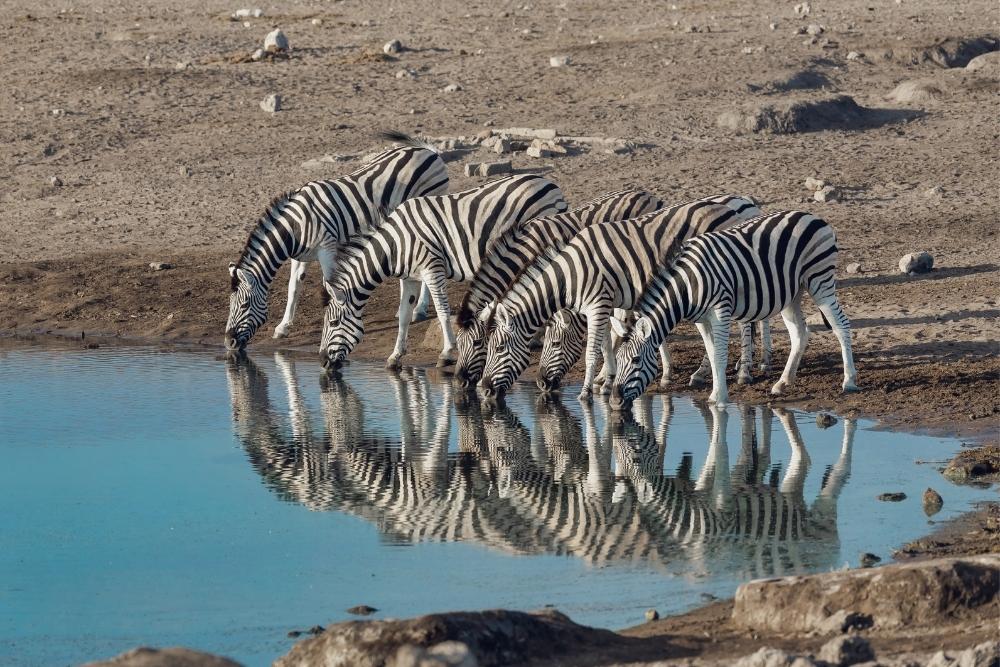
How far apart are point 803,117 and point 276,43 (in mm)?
9028

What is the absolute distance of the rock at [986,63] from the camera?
80.1 ft

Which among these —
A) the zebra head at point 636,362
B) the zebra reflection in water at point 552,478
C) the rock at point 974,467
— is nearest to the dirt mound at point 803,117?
the zebra reflection in water at point 552,478

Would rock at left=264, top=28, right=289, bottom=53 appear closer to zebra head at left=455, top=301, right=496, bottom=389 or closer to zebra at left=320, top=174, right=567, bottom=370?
zebra at left=320, top=174, right=567, bottom=370

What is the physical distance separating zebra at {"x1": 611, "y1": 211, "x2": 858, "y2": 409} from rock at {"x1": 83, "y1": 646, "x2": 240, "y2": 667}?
7.61 metres

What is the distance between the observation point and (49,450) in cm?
1311

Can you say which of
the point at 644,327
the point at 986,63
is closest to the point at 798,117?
the point at 986,63

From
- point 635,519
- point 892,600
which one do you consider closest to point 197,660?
point 892,600

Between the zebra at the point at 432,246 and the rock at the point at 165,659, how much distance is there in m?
9.37

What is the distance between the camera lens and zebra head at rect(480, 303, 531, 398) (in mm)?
14484

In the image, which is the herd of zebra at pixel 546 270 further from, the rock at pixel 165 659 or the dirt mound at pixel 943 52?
the dirt mound at pixel 943 52

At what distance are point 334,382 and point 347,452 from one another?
106 inches

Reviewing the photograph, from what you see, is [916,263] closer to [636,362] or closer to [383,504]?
[636,362]

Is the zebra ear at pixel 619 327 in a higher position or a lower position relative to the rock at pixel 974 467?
higher

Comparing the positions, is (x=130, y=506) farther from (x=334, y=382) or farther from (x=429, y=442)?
(x=334, y=382)
